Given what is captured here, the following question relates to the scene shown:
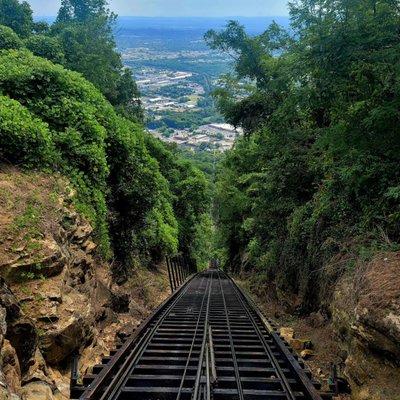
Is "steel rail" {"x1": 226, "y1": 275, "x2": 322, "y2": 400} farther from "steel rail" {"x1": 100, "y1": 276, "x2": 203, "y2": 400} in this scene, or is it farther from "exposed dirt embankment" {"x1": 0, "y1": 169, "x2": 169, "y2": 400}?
"exposed dirt embankment" {"x1": 0, "y1": 169, "x2": 169, "y2": 400}

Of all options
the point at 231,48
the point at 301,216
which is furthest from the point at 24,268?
the point at 231,48

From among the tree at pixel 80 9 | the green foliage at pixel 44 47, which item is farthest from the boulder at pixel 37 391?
the tree at pixel 80 9

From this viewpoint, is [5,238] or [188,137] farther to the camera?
[188,137]

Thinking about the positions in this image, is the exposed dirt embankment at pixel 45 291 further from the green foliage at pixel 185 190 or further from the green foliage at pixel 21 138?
the green foliage at pixel 185 190

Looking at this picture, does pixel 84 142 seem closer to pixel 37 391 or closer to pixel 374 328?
pixel 37 391

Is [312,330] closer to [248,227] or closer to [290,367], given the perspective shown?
[290,367]

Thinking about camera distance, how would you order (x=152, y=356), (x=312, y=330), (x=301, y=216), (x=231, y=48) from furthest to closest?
(x=231, y=48) < (x=301, y=216) < (x=312, y=330) < (x=152, y=356)

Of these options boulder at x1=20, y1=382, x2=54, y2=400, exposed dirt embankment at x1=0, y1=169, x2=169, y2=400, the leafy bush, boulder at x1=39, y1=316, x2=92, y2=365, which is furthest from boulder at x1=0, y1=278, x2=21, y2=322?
the leafy bush
